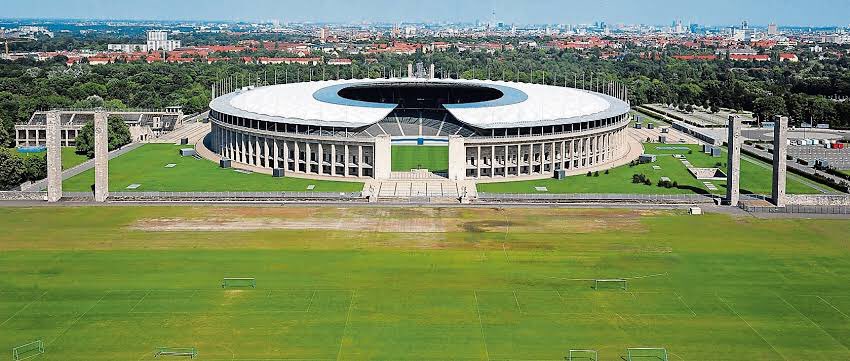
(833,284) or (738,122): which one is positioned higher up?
(738,122)

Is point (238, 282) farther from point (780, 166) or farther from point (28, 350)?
point (780, 166)

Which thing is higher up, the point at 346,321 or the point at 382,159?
the point at 382,159

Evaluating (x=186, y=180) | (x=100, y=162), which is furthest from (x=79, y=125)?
(x=100, y=162)

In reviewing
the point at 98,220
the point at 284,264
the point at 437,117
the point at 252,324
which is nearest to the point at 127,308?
the point at 252,324

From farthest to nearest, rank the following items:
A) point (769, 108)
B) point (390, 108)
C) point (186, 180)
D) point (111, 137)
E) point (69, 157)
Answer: point (769, 108) < point (111, 137) < point (69, 157) < point (390, 108) < point (186, 180)

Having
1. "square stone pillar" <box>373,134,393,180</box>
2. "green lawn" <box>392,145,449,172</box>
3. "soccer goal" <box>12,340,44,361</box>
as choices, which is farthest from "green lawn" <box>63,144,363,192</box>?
"soccer goal" <box>12,340,44,361</box>

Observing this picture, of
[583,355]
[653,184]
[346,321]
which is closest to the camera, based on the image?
[583,355]

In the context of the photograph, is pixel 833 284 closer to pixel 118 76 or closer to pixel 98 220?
pixel 98 220
